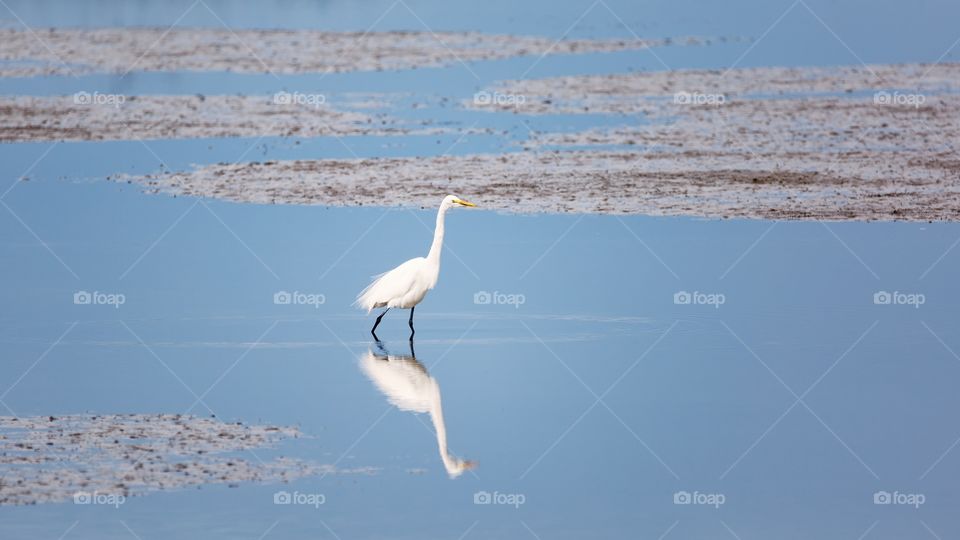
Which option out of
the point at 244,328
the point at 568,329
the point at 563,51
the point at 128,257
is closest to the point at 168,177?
the point at 128,257

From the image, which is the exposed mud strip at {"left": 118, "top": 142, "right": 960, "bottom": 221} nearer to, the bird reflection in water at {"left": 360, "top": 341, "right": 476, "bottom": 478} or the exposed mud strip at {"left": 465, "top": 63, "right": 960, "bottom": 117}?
the exposed mud strip at {"left": 465, "top": 63, "right": 960, "bottom": 117}

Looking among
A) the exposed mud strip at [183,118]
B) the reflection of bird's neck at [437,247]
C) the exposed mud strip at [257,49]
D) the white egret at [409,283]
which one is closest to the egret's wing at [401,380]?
the white egret at [409,283]

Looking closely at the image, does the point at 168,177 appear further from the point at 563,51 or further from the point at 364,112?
the point at 563,51

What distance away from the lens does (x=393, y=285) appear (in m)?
16.7

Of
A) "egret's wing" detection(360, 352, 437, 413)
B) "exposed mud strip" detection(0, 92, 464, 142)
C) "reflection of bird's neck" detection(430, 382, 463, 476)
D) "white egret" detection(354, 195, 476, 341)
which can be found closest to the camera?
"reflection of bird's neck" detection(430, 382, 463, 476)

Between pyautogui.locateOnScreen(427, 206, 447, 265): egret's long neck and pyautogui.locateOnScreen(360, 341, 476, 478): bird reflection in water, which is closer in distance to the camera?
pyautogui.locateOnScreen(360, 341, 476, 478): bird reflection in water

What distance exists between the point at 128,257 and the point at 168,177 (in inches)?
231

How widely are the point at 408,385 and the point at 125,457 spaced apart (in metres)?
3.18

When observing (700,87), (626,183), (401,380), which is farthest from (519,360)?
(700,87)

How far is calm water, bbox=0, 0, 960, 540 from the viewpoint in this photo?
36.9 feet

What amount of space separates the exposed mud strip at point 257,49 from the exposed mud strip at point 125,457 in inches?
1045

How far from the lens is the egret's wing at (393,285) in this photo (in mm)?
16641

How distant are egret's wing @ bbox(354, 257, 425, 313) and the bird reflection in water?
54 centimetres

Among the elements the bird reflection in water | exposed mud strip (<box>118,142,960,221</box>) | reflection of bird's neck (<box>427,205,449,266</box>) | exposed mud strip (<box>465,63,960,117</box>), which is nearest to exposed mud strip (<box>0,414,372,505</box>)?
the bird reflection in water
